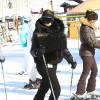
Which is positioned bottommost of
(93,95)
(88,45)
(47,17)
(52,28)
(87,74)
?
(93,95)

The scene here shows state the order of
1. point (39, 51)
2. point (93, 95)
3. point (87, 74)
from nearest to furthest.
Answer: point (39, 51), point (87, 74), point (93, 95)

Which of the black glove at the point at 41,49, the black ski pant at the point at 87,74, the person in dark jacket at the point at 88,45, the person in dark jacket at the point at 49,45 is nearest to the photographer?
the black glove at the point at 41,49

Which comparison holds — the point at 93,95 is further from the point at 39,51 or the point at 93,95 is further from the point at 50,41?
the point at 39,51

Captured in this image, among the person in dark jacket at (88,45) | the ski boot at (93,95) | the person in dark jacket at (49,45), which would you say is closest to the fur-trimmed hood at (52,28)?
the person in dark jacket at (49,45)

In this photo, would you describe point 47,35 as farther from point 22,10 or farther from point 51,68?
point 22,10

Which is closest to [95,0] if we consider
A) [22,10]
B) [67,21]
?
[67,21]

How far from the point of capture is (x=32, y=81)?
8.90 meters

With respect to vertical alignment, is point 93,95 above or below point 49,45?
below

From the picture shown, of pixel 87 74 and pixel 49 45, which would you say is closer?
pixel 49 45

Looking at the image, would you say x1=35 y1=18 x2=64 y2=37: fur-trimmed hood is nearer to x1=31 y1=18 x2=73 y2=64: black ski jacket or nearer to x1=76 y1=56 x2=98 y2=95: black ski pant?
x1=31 y1=18 x2=73 y2=64: black ski jacket

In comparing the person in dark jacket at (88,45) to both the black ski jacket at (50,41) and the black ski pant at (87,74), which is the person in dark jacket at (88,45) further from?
the black ski jacket at (50,41)

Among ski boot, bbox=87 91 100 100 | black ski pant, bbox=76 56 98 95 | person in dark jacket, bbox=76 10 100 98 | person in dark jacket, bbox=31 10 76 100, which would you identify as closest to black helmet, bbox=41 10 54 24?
person in dark jacket, bbox=31 10 76 100

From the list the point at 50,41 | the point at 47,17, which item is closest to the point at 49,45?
the point at 50,41

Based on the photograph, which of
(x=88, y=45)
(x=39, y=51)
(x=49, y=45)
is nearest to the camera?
(x=39, y=51)
